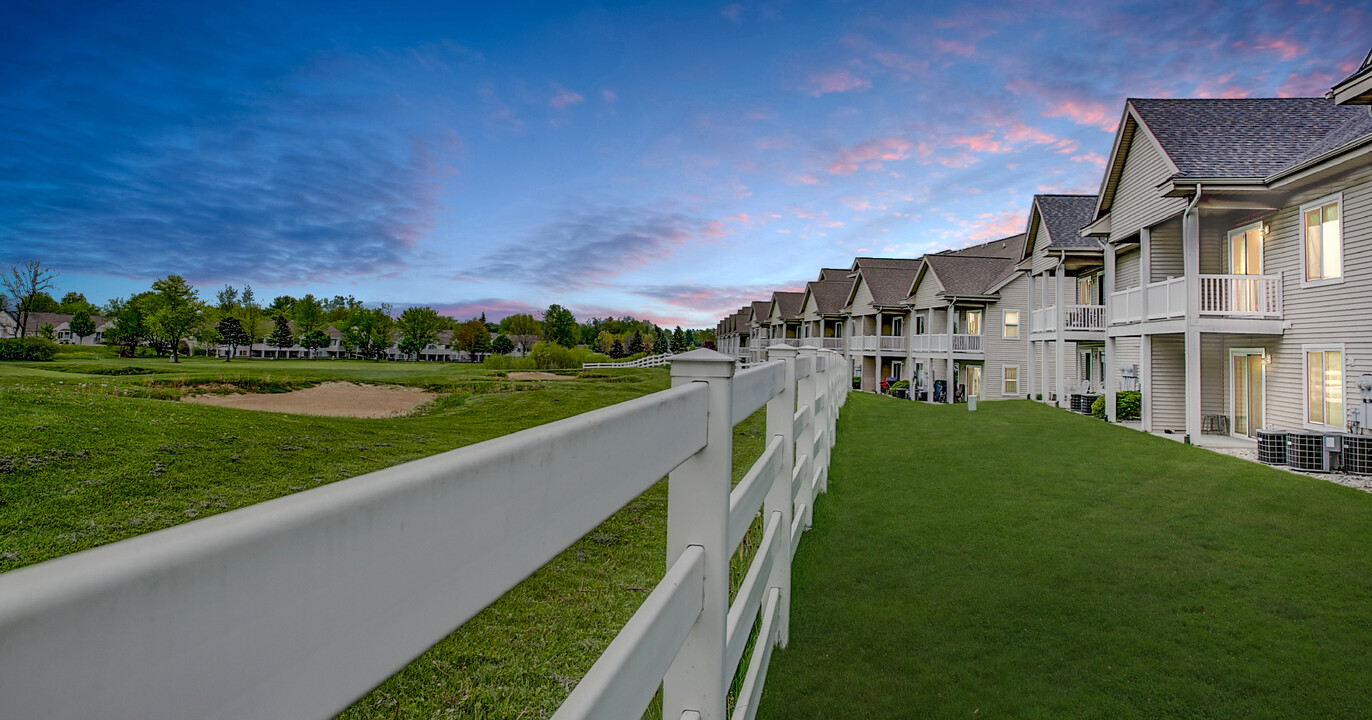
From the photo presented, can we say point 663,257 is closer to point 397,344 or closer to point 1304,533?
point 397,344

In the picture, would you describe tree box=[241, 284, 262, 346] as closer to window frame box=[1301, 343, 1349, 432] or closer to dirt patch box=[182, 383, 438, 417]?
dirt patch box=[182, 383, 438, 417]

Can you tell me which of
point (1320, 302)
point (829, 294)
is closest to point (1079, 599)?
point (1320, 302)

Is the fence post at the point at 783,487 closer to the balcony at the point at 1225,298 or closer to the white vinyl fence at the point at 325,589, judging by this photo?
the white vinyl fence at the point at 325,589

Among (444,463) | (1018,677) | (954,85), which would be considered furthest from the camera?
(954,85)

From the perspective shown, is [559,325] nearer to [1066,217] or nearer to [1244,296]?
[1066,217]

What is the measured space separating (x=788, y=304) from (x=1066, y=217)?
34569mm

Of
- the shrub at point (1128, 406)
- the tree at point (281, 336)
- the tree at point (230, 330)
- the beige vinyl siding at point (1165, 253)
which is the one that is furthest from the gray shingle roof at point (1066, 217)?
the tree at point (281, 336)

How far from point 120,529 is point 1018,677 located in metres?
6.32

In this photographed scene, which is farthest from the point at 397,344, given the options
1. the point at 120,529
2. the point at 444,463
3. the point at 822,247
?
the point at 444,463

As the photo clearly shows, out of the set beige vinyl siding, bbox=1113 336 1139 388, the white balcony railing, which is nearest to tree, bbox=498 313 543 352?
beige vinyl siding, bbox=1113 336 1139 388

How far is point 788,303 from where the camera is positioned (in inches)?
2231

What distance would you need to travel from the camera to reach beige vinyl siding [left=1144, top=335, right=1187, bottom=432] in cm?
1519

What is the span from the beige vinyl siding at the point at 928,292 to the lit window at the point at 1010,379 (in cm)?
424

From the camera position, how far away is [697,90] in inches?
893
